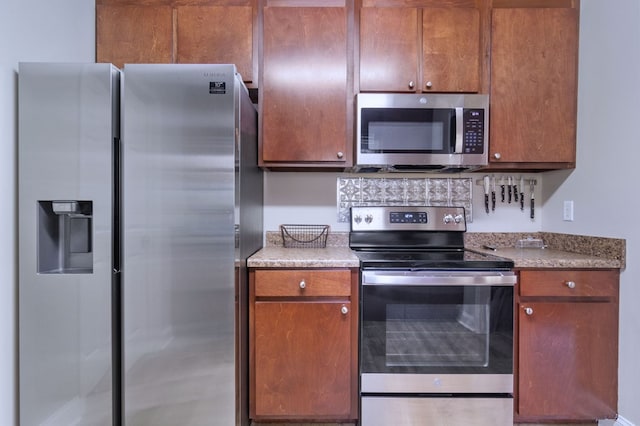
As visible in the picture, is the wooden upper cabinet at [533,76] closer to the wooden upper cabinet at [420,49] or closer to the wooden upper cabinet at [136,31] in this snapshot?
the wooden upper cabinet at [420,49]

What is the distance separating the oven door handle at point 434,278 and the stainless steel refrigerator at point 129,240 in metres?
0.65

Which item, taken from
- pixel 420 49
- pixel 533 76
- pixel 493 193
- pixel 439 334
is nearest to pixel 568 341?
pixel 439 334

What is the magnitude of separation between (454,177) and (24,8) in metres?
2.37

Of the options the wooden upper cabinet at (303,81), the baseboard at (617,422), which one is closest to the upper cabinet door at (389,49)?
the wooden upper cabinet at (303,81)

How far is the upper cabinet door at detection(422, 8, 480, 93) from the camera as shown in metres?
1.80

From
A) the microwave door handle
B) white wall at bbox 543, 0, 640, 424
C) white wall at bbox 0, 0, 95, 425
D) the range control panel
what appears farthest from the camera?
the range control panel

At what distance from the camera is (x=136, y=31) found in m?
1.78

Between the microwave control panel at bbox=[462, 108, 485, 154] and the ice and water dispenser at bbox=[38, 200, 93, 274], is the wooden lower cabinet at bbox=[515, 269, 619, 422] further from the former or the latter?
the ice and water dispenser at bbox=[38, 200, 93, 274]

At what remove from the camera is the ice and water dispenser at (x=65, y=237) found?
1334 millimetres

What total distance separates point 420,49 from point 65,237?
1984 millimetres

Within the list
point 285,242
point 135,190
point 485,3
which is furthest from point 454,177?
point 135,190

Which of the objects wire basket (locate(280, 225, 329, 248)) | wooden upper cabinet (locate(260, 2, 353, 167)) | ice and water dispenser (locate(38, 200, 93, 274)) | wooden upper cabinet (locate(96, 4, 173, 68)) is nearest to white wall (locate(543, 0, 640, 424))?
wooden upper cabinet (locate(260, 2, 353, 167))

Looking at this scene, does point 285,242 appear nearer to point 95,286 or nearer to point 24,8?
point 95,286

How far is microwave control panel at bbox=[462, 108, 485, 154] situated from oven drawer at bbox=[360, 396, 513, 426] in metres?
1.27
